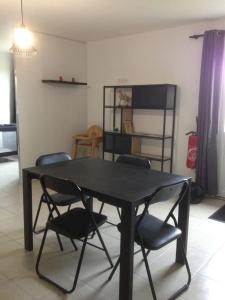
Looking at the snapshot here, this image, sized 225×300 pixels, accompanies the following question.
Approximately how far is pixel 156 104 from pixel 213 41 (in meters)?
1.11

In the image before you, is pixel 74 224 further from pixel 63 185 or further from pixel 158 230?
pixel 158 230

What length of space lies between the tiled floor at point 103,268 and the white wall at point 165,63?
167cm

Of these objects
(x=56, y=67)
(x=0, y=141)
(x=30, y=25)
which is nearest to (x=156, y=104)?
(x=56, y=67)

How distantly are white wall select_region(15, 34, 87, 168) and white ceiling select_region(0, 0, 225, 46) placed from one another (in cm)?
42

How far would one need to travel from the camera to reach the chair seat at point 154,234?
6.31 feet

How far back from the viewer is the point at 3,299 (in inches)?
76.7

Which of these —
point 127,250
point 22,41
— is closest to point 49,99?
point 22,41

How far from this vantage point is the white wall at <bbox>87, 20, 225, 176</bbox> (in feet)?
13.4

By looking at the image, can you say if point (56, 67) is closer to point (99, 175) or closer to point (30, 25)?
point (30, 25)

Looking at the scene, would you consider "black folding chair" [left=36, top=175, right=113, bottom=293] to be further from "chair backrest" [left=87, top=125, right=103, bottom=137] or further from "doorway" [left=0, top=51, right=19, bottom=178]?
"doorway" [left=0, top=51, right=19, bottom=178]

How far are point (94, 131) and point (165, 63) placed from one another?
1.69m

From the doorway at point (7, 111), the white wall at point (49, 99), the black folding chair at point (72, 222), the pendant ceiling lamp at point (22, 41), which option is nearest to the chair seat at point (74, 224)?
the black folding chair at point (72, 222)

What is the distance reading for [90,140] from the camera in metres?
4.99

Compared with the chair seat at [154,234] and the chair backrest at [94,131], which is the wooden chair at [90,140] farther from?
the chair seat at [154,234]
